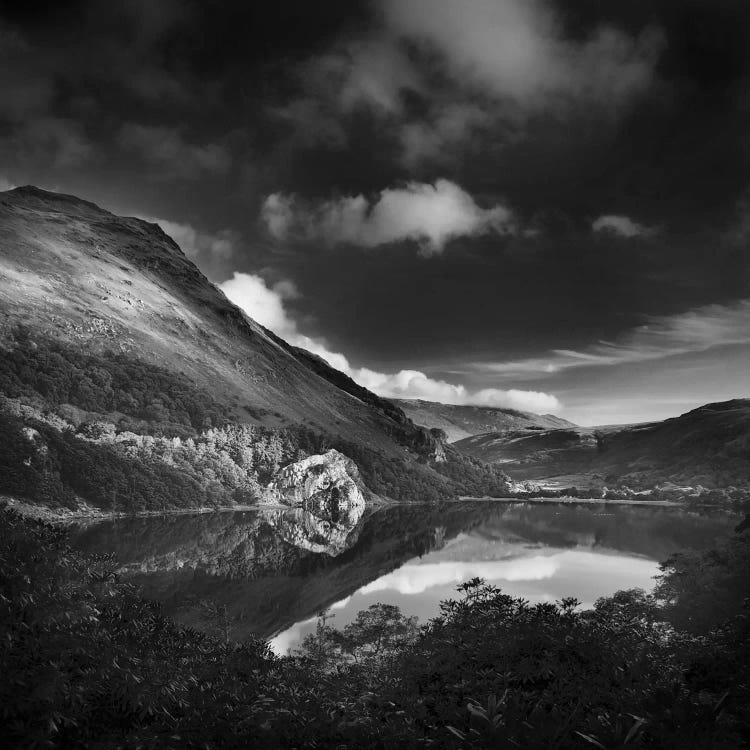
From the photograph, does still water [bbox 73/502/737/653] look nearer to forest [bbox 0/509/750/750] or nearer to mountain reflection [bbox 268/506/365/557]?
mountain reflection [bbox 268/506/365/557]

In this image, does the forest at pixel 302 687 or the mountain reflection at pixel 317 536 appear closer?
the forest at pixel 302 687

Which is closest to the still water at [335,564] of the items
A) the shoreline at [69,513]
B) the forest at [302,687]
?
the shoreline at [69,513]

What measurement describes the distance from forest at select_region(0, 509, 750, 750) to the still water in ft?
133

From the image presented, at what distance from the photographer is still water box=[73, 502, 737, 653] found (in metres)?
86.1

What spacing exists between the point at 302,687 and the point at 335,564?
117830mm

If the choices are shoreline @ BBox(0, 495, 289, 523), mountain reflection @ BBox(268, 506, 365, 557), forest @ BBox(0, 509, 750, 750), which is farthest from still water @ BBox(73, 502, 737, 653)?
forest @ BBox(0, 509, 750, 750)

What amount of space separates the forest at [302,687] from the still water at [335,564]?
40661 mm

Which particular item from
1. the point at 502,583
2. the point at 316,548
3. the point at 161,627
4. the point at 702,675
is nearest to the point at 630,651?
the point at 702,675

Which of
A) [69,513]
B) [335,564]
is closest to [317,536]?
[335,564]

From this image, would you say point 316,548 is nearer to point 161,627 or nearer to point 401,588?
point 401,588

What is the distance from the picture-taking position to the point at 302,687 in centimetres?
1922

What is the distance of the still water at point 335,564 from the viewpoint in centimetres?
8612

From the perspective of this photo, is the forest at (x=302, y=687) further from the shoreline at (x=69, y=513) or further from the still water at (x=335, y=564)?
the shoreline at (x=69, y=513)

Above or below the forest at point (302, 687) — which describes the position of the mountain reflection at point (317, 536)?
below
